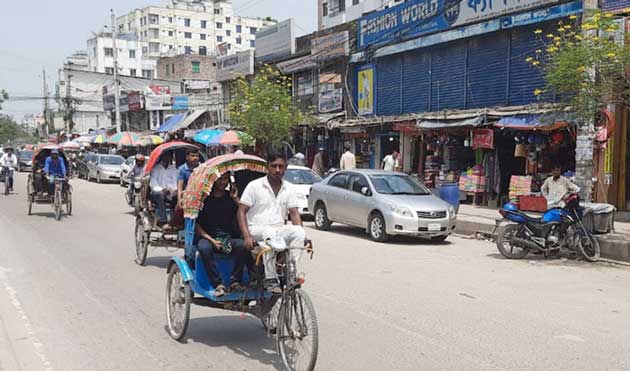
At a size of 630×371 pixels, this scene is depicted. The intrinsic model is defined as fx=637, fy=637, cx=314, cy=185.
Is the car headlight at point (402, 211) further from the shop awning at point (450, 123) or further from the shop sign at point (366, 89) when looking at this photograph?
the shop sign at point (366, 89)

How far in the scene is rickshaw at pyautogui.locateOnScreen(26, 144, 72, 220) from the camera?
17.0 m

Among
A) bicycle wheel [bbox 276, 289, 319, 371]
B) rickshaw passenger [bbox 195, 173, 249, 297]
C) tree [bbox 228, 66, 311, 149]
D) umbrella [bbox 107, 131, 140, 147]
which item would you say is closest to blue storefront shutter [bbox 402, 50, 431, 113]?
tree [bbox 228, 66, 311, 149]

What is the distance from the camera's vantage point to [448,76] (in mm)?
21750

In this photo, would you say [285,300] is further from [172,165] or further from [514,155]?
[514,155]

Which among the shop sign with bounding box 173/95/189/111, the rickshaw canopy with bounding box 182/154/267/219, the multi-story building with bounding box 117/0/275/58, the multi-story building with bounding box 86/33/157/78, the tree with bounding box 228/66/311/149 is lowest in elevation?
the rickshaw canopy with bounding box 182/154/267/219

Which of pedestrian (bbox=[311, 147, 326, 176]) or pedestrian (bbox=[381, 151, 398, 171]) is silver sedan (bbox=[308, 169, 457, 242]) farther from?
pedestrian (bbox=[311, 147, 326, 176])

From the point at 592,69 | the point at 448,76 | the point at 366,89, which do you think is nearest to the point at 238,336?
the point at 592,69

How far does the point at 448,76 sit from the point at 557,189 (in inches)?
396

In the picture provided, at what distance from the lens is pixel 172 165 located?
11.6m

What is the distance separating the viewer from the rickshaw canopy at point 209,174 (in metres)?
6.34

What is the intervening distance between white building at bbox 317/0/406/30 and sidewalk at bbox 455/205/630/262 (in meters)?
35.2

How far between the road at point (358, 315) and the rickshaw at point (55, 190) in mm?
4542

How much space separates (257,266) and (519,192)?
44.1ft

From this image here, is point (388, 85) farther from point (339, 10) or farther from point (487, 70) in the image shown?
point (339, 10)
